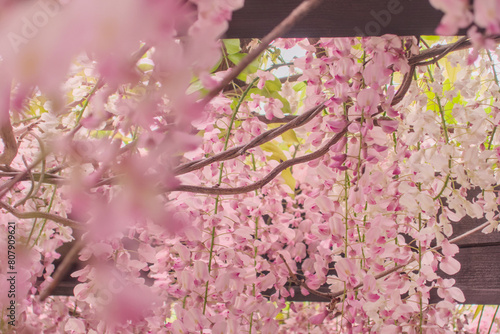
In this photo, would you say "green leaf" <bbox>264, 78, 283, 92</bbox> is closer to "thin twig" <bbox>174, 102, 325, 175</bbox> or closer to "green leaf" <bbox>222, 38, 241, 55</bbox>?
"green leaf" <bbox>222, 38, 241, 55</bbox>

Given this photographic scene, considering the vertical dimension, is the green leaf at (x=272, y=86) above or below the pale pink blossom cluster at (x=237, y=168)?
above

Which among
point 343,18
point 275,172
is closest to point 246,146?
point 275,172

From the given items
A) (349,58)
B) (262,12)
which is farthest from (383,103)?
(262,12)

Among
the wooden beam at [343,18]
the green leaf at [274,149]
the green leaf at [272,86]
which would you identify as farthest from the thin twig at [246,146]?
the green leaf at [274,149]

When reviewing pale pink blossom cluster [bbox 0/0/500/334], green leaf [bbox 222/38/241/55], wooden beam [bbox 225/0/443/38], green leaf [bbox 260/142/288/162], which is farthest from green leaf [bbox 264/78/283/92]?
wooden beam [bbox 225/0/443/38]

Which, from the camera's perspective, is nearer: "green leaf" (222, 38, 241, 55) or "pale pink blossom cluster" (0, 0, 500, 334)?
"pale pink blossom cluster" (0, 0, 500, 334)

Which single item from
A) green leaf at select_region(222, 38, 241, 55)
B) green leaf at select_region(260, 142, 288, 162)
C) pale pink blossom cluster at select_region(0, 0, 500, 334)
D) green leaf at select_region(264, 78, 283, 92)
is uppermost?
green leaf at select_region(222, 38, 241, 55)

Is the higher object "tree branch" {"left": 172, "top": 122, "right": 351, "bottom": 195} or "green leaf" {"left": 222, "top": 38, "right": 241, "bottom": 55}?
Result: "green leaf" {"left": 222, "top": 38, "right": 241, "bottom": 55}

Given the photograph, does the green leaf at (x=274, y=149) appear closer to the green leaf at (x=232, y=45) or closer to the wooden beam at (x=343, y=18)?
the green leaf at (x=232, y=45)

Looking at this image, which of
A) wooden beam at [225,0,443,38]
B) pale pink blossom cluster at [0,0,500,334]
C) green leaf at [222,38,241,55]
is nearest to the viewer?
pale pink blossom cluster at [0,0,500,334]

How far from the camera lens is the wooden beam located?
1.71ft

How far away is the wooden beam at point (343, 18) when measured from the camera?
1.71 ft

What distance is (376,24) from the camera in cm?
57

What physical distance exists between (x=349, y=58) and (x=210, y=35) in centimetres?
54
